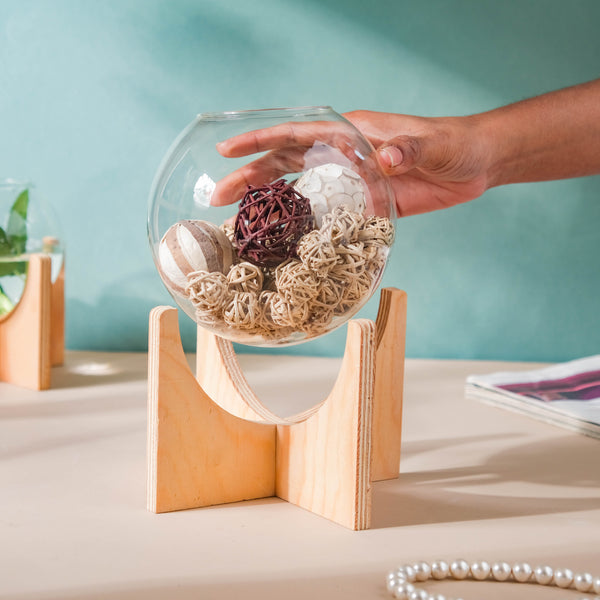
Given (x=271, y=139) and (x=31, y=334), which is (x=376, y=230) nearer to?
(x=271, y=139)

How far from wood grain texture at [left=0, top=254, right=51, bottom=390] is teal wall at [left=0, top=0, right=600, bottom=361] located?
12.5 inches

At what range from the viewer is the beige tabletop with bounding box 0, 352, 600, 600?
1.60 feet

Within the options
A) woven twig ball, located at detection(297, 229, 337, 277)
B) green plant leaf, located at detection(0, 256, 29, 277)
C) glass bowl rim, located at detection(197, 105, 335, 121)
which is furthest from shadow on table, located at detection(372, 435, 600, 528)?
green plant leaf, located at detection(0, 256, 29, 277)

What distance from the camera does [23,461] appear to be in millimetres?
729

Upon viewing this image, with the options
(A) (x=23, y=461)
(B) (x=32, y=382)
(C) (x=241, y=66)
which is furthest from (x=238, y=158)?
(C) (x=241, y=66)

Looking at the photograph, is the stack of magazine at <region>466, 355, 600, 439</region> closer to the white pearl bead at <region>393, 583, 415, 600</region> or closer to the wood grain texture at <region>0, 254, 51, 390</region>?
the white pearl bead at <region>393, 583, 415, 600</region>

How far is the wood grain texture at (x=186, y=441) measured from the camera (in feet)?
2.03

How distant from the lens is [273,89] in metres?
1.34

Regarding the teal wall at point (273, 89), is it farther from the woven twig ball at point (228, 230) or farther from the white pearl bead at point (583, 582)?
the white pearl bead at point (583, 582)

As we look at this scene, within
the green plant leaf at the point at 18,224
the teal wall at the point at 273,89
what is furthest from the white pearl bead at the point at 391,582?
the teal wall at the point at 273,89

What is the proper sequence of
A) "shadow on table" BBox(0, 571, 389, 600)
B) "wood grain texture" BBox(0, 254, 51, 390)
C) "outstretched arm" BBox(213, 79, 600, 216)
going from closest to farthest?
"shadow on table" BBox(0, 571, 389, 600) → "outstretched arm" BBox(213, 79, 600, 216) → "wood grain texture" BBox(0, 254, 51, 390)

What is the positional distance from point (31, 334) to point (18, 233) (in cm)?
15

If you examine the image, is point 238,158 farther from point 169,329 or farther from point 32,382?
point 32,382

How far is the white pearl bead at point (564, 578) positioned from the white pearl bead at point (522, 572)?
17 millimetres
